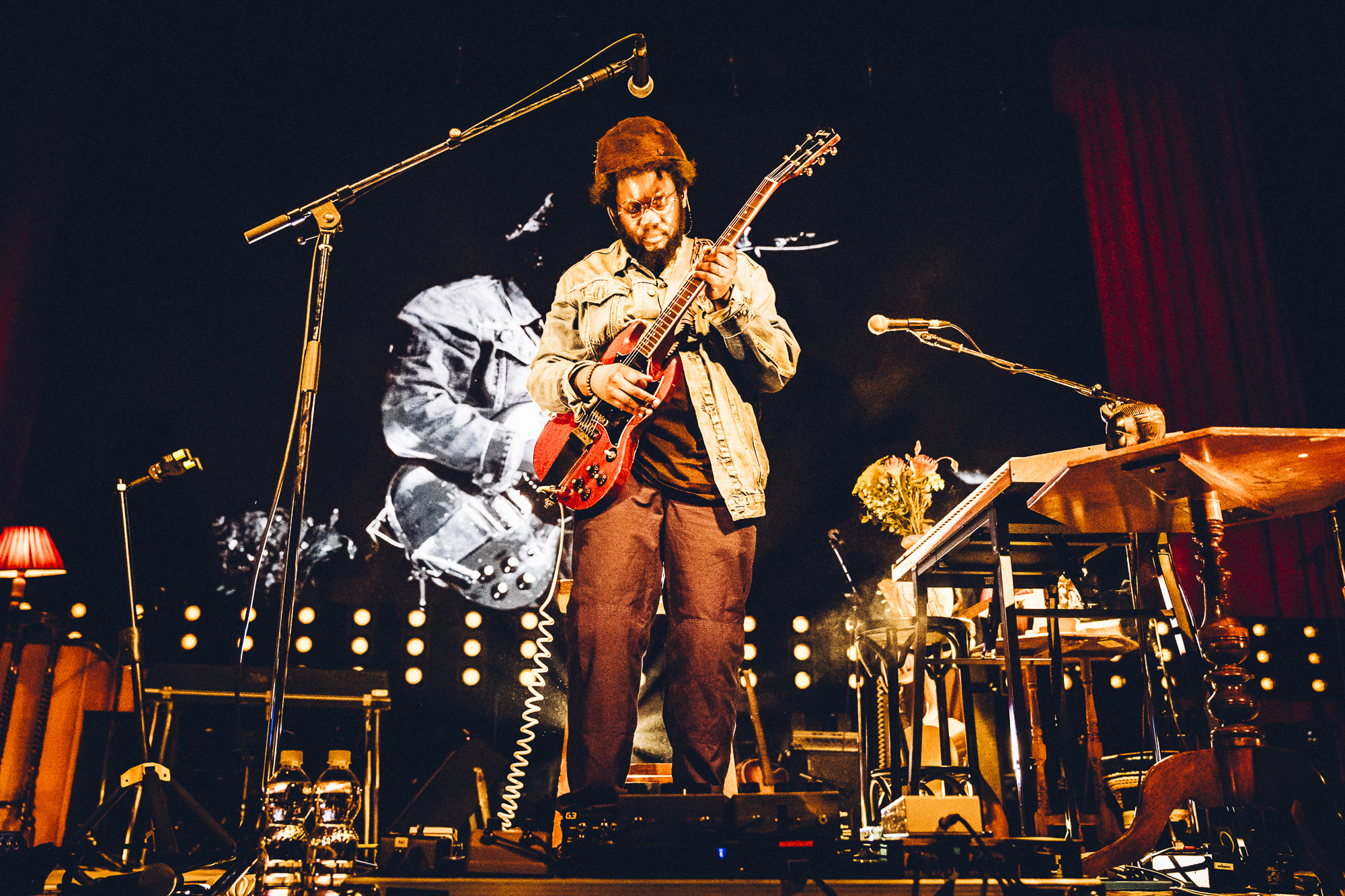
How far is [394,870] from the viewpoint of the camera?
175cm

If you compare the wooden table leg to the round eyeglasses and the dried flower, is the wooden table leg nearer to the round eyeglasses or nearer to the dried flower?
the round eyeglasses

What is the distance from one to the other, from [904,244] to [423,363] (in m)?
2.95

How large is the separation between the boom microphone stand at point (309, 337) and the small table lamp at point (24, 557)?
2323 millimetres

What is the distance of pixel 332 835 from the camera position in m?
2.11

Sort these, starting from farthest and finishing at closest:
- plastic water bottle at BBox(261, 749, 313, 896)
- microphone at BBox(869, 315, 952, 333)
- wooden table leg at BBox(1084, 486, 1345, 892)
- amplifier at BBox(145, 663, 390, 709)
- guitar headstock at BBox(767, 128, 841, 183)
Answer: amplifier at BBox(145, 663, 390, 709)
microphone at BBox(869, 315, 952, 333)
guitar headstock at BBox(767, 128, 841, 183)
plastic water bottle at BBox(261, 749, 313, 896)
wooden table leg at BBox(1084, 486, 1345, 892)

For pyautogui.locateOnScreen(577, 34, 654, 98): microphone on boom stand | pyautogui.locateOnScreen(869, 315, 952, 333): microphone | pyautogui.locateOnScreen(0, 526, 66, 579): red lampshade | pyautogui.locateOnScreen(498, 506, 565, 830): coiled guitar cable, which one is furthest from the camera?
pyautogui.locateOnScreen(498, 506, 565, 830): coiled guitar cable

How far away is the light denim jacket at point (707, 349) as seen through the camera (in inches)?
93.2

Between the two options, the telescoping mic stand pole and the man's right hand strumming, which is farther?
the man's right hand strumming

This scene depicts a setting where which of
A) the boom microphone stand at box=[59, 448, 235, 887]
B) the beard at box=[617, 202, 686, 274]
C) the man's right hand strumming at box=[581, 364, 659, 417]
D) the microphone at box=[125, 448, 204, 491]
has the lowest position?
the boom microphone stand at box=[59, 448, 235, 887]

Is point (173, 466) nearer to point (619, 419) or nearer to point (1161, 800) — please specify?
point (619, 419)

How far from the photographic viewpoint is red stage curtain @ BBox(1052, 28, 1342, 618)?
497 cm

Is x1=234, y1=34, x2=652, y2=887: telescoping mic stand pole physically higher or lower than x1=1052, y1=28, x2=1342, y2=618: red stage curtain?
lower

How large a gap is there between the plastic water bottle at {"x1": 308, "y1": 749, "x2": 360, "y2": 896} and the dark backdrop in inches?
86.8

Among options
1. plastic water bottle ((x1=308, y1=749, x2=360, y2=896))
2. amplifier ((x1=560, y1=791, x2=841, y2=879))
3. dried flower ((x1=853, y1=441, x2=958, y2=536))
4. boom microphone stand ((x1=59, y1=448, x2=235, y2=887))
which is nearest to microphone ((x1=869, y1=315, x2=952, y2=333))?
dried flower ((x1=853, y1=441, x2=958, y2=536))
